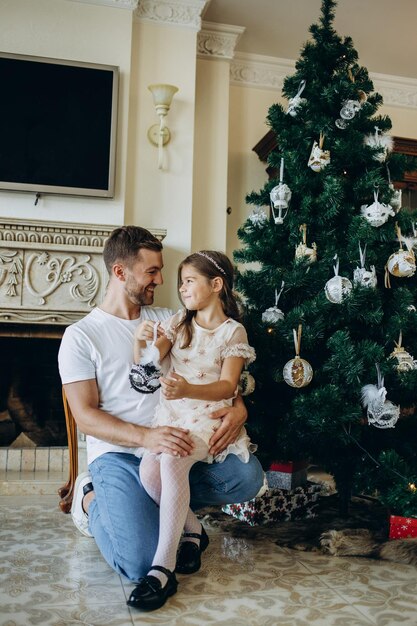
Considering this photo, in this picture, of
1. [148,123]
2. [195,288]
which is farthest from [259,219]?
[148,123]

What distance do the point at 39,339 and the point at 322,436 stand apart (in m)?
1.95

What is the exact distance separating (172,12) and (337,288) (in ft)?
7.73

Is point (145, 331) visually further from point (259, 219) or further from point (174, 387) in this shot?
point (259, 219)

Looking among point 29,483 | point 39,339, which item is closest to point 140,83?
point 39,339

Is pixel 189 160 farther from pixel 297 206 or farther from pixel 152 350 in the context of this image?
pixel 152 350

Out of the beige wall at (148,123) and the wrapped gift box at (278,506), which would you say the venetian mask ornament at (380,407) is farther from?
the beige wall at (148,123)

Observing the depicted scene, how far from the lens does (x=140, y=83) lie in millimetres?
3576

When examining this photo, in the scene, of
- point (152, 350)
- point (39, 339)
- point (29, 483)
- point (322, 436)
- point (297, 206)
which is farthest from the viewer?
point (39, 339)

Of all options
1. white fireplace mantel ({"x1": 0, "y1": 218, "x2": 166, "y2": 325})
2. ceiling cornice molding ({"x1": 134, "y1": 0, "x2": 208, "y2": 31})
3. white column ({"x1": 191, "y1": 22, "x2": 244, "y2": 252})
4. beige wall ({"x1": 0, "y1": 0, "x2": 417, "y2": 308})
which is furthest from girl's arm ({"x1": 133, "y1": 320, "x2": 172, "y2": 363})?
ceiling cornice molding ({"x1": 134, "y1": 0, "x2": 208, "y2": 31})

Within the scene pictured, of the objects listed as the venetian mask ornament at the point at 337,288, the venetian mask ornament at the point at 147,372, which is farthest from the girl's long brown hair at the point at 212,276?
the venetian mask ornament at the point at 337,288

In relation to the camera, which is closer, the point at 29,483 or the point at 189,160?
the point at 29,483

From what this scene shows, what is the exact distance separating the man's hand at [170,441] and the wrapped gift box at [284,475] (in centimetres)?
80

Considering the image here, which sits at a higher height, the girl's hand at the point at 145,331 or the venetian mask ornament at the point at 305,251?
the venetian mask ornament at the point at 305,251

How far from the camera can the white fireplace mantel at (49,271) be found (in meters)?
3.19
